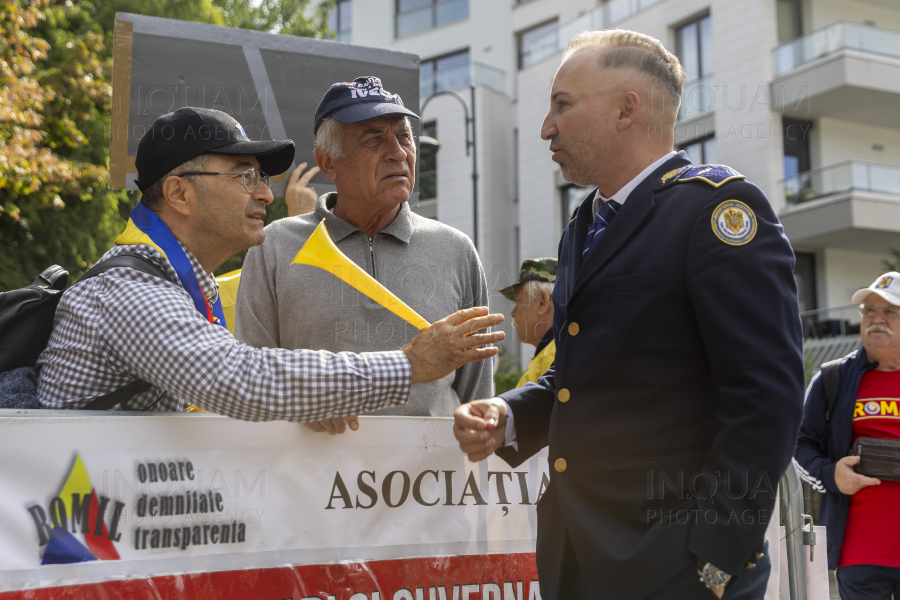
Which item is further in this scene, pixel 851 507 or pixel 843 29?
pixel 843 29

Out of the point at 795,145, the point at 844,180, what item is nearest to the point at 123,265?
the point at 844,180

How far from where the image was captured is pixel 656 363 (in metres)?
2.08

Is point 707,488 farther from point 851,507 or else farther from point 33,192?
point 33,192

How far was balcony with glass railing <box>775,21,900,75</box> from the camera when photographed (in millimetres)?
17875

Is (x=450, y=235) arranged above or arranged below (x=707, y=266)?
above

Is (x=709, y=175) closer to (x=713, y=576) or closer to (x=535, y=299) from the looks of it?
(x=713, y=576)

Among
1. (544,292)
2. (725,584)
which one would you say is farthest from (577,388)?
(544,292)

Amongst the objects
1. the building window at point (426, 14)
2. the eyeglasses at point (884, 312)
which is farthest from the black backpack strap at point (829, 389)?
the building window at point (426, 14)

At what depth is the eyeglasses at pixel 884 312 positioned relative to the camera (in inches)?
186

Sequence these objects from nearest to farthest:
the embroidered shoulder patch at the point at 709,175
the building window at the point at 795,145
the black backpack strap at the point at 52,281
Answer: the embroidered shoulder patch at the point at 709,175, the black backpack strap at the point at 52,281, the building window at the point at 795,145

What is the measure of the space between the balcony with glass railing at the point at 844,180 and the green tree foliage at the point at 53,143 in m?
13.2

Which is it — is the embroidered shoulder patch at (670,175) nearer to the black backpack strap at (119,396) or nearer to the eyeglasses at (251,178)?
the eyeglasses at (251,178)

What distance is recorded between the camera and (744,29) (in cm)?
1908

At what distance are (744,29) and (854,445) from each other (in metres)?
16.4
